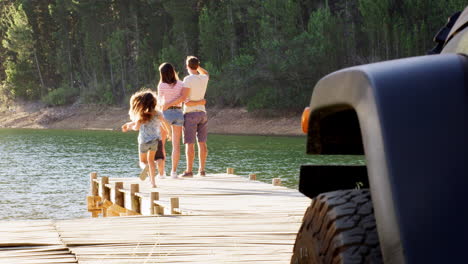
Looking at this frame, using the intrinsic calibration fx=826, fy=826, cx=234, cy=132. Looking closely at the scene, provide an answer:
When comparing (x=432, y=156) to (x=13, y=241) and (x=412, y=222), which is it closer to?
(x=412, y=222)

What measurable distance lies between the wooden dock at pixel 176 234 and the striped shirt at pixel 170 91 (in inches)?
62.2

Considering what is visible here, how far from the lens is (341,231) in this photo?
1.87 m

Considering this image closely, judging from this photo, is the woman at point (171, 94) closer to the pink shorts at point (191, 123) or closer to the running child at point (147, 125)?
the pink shorts at point (191, 123)

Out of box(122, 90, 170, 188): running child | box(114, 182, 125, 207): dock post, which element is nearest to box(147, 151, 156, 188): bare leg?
box(122, 90, 170, 188): running child

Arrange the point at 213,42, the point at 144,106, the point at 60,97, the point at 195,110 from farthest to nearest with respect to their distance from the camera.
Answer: the point at 60,97 < the point at 213,42 < the point at 195,110 < the point at 144,106

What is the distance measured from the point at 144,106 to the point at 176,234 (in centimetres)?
386

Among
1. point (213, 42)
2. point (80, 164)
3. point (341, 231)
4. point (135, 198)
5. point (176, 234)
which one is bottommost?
point (80, 164)

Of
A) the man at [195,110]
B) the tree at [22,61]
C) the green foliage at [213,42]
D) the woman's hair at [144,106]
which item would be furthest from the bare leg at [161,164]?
the tree at [22,61]

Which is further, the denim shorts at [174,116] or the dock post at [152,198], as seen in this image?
the denim shorts at [174,116]

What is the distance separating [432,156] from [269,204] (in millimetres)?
6843

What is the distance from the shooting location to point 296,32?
166 feet

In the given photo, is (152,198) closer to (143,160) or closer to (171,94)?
(143,160)

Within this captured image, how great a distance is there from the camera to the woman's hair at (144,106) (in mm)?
9826

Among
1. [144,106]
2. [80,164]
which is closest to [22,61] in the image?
[80,164]
